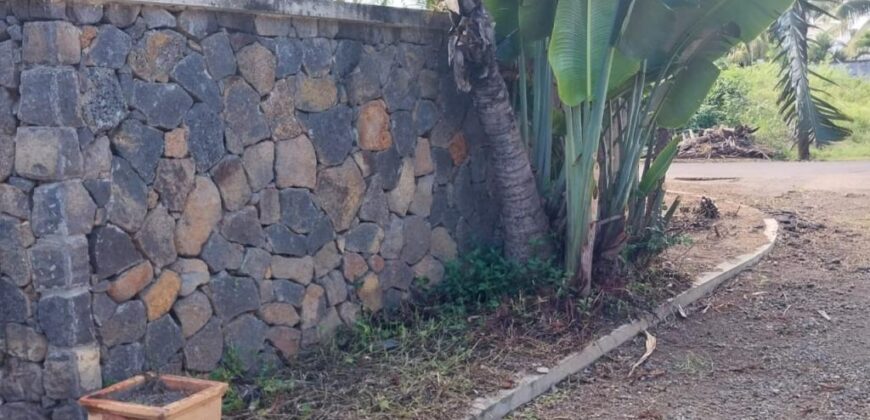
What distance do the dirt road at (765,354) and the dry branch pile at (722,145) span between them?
11.5 meters

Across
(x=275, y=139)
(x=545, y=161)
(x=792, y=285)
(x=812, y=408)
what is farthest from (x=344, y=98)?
(x=792, y=285)

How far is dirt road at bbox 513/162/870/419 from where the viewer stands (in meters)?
5.93

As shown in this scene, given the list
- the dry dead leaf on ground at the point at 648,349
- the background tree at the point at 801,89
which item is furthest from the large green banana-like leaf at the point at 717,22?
the background tree at the point at 801,89

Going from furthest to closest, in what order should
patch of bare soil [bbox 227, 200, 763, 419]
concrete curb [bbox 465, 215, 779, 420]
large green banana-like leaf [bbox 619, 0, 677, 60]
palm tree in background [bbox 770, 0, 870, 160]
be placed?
palm tree in background [bbox 770, 0, 870, 160] → large green banana-like leaf [bbox 619, 0, 677, 60] → concrete curb [bbox 465, 215, 779, 420] → patch of bare soil [bbox 227, 200, 763, 419]

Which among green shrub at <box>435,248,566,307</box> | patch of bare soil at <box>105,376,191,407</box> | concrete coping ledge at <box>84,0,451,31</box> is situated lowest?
patch of bare soil at <box>105,376,191,407</box>

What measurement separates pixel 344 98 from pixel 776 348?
141 inches

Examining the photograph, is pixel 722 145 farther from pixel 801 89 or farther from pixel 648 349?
pixel 648 349

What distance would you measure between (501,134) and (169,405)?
3.54 metres

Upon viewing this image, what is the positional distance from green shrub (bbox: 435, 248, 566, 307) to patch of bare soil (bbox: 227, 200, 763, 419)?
13 cm

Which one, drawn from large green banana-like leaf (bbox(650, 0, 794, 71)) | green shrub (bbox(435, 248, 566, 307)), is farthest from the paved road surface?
green shrub (bbox(435, 248, 566, 307))

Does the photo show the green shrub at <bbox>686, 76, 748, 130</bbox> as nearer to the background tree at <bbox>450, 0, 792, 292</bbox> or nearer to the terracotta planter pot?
the background tree at <bbox>450, 0, 792, 292</bbox>

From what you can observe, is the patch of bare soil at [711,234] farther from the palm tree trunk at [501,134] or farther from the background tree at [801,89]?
the palm tree trunk at [501,134]

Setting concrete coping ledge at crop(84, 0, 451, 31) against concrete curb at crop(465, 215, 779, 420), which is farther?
concrete curb at crop(465, 215, 779, 420)

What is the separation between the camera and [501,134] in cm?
712
